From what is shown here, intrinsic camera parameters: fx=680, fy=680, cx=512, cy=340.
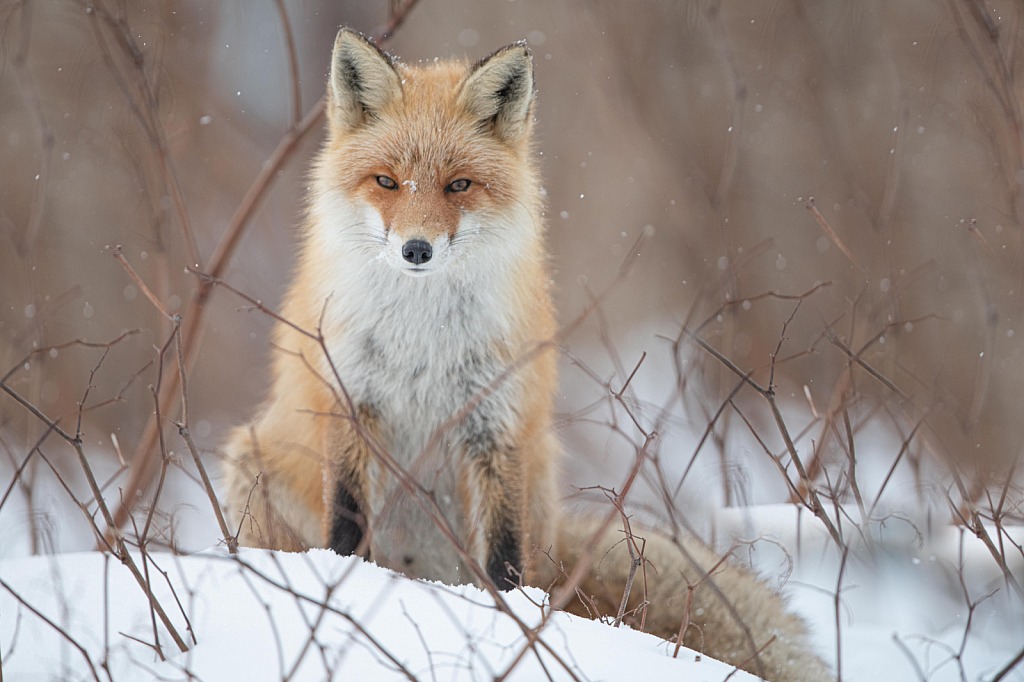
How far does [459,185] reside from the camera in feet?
8.05

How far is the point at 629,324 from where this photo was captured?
832cm

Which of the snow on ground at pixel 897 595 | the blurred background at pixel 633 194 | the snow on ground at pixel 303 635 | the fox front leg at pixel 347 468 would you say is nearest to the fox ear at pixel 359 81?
the fox front leg at pixel 347 468

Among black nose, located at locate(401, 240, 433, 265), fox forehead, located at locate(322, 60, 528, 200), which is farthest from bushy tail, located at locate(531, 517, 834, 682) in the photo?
fox forehead, located at locate(322, 60, 528, 200)

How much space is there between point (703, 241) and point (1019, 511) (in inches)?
196

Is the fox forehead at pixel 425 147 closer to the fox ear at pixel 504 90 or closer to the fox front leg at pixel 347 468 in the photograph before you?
the fox ear at pixel 504 90

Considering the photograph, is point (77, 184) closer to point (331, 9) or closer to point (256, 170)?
point (256, 170)

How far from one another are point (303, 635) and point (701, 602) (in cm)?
160

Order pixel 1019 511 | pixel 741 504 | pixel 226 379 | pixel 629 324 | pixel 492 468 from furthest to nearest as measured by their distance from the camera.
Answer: pixel 629 324
pixel 226 379
pixel 741 504
pixel 492 468
pixel 1019 511

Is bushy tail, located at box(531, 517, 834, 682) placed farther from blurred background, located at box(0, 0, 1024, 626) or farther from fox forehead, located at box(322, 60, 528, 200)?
blurred background, located at box(0, 0, 1024, 626)

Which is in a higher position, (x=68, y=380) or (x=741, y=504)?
(x=741, y=504)

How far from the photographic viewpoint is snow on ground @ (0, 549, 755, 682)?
1571 mm

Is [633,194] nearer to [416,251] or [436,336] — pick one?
[436,336]

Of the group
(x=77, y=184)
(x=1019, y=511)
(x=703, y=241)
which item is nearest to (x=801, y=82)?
(x=703, y=241)

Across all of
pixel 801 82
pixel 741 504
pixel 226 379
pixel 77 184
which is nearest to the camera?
pixel 741 504
